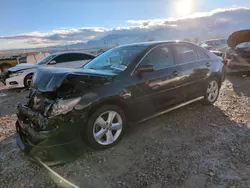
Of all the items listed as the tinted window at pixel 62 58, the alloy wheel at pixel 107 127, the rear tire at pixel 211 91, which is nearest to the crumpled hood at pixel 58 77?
the alloy wheel at pixel 107 127

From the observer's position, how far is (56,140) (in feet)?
8.66

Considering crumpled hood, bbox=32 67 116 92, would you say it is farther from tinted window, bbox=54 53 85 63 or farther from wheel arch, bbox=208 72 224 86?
tinted window, bbox=54 53 85 63

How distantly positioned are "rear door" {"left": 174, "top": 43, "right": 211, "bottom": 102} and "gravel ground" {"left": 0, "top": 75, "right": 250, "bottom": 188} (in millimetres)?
565

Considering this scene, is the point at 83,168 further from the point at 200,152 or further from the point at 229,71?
the point at 229,71

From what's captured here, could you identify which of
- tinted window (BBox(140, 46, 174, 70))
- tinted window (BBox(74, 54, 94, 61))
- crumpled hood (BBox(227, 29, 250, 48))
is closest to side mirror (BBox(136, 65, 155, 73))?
tinted window (BBox(140, 46, 174, 70))

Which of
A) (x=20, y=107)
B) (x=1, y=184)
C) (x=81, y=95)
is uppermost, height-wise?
(x=81, y=95)

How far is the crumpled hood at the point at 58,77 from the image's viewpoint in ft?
9.06

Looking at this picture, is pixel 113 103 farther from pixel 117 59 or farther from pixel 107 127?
pixel 117 59

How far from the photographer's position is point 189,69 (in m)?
4.14

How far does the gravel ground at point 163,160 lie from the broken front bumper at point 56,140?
0.52 feet

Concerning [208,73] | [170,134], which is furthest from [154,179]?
[208,73]

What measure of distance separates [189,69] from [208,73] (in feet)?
2.20

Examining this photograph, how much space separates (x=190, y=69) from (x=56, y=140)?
2.83 meters

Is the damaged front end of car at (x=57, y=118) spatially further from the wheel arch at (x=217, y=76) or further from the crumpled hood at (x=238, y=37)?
the crumpled hood at (x=238, y=37)
